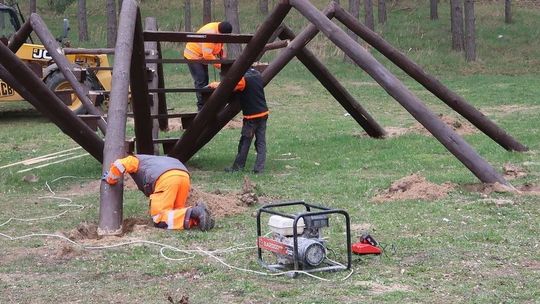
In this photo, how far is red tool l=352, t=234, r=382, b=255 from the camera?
23.8 ft

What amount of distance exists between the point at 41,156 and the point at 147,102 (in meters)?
4.38

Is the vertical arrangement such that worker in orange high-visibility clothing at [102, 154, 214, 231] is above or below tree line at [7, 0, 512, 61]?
below

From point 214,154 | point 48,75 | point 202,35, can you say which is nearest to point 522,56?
point 48,75

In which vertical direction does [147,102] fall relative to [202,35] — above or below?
below

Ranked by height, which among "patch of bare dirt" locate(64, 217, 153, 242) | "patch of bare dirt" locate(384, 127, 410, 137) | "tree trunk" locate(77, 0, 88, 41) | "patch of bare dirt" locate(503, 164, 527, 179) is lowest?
"patch of bare dirt" locate(64, 217, 153, 242)

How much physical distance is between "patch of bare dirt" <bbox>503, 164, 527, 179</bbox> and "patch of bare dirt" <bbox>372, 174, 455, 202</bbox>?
1111 mm

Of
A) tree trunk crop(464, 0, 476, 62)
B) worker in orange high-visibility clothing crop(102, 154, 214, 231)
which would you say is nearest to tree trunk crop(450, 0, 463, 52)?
tree trunk crop(464, 0, 476, 62)

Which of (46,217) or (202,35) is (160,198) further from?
(202,35)

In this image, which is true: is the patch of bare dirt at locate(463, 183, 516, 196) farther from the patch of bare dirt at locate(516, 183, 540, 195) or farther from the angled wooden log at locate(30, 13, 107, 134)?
the angled wooden log at locate(30, 13, 107, 134)

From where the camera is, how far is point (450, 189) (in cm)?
1026

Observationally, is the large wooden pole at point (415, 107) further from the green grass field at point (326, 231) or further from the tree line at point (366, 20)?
the tree line at point (366, 20)

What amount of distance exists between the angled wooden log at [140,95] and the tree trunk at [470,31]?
74.2ft

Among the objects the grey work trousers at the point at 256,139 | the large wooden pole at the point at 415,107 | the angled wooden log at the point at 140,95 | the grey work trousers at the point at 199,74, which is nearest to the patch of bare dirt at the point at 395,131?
the grey work trousers at the point at 199,74

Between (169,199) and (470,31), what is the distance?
2609 centimetres
